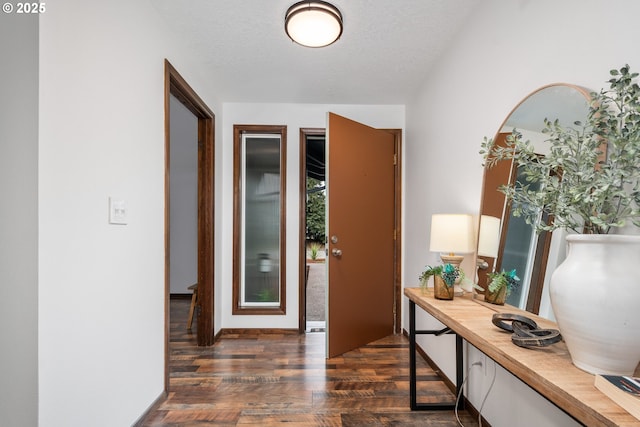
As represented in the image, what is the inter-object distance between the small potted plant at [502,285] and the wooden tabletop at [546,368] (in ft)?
0.15

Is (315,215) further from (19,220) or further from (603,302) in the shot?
(603,302)

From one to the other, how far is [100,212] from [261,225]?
2.14 metres

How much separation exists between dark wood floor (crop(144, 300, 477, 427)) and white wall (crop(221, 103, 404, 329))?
31 cm

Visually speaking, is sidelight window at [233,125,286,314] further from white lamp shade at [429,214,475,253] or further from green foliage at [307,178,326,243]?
green foliage at [307,178,326,243]

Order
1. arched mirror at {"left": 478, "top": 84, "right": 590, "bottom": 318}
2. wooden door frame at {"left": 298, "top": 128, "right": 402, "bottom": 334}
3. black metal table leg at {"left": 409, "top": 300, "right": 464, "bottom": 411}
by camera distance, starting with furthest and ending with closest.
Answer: wooden door frame at {"left": 298, "top": 128, "right": 402, "bottom": 334}, black metal table leg at {"left": 409, "top": 300, "right": 464, "bottom": 411}, arched mirror at {"left": 478, "top": 84, "right": 590, "bottom": 318}

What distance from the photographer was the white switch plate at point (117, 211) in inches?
61.1

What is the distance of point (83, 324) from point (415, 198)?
8.73 feet

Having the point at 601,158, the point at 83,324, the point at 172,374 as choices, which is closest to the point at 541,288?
the point at 601,158

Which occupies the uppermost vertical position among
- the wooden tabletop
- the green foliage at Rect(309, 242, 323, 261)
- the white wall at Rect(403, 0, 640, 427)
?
the white wall at Rect(403, 0, 640, 427)

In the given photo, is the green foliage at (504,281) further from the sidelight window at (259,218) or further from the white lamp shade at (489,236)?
the sidelight window at (259,218)

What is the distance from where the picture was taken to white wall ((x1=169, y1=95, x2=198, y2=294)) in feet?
16.1

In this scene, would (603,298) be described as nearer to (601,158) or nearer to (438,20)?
(601,158)

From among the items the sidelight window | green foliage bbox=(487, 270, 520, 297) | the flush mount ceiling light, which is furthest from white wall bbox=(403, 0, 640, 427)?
the sidelight window

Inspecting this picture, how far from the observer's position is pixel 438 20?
206cm
